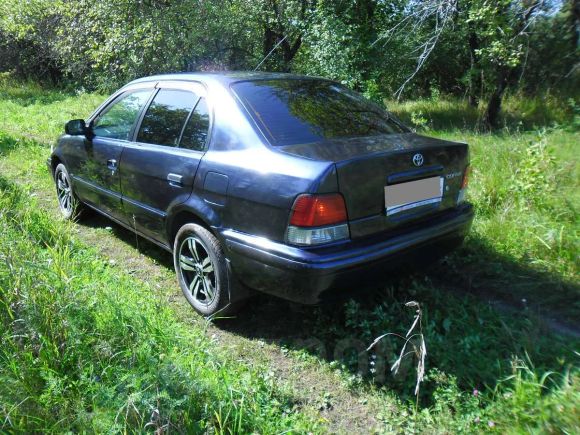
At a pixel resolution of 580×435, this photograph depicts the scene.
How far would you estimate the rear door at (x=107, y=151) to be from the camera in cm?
405

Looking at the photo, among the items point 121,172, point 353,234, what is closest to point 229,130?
point 353,234

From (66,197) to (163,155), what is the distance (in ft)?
8.29

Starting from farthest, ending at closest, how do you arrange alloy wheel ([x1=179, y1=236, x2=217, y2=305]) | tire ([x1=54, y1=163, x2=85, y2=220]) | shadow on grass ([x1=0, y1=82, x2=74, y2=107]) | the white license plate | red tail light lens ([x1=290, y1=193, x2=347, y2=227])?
shadow on grass ([x1=0, y1=82, x2=74, y2=107]), tire ([x1=54, y1=163, x2=85, y2=220]), alloy wheel ([x1=179, y1=236, x2=217, y2=305]), the white license plate, red tail light lens ([x1=290, y1=193, x2=347, y2=227])

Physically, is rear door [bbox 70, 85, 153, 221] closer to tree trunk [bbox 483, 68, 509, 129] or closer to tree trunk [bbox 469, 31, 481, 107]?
tree trunk [bbox 483, 68, 509, 129]

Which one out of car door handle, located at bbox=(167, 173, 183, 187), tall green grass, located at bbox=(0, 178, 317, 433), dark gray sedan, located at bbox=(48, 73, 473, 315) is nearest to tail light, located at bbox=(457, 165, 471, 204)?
dark gray sedan, located at bbox=(48, 73, 473, 315)

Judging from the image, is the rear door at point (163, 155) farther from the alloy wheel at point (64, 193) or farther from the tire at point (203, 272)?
the alloy wheel at point (64, 193)

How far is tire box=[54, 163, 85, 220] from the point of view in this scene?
5.14 meters

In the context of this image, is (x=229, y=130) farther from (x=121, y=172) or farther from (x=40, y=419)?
(x=40, y=419)

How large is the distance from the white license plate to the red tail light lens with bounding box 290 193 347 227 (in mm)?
358

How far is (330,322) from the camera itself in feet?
10.2

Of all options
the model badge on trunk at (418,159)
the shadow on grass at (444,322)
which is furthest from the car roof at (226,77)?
the shadow on grass at (444,322)

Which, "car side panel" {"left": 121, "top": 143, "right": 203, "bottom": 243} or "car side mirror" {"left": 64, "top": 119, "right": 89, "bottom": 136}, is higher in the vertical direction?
"car side mirror" {"left": 64, "top": 119, "right": 89, "bottom": 136}

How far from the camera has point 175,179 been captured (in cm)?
329

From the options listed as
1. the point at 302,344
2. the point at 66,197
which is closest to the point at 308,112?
the point at 302,344
